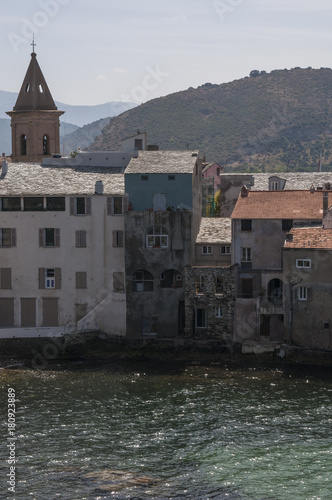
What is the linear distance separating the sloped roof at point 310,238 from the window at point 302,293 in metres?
3.31

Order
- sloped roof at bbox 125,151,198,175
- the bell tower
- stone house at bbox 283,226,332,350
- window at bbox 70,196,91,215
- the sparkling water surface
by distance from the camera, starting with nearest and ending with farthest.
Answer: the sparkling water surface → stone house at bbox 283,226,332,350 → sloped roof at bbox 125,151,198,175 → window at bbox 70,196,91,215 → the bell tower

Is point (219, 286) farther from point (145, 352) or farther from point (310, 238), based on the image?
point (310, 238)

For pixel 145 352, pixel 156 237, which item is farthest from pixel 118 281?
pixel 145 352

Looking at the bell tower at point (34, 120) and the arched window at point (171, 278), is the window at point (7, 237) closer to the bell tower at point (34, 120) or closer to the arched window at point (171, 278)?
the arched window at point (171, 278)

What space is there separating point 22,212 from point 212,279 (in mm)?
17296

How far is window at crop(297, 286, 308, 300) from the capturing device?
2788 inches

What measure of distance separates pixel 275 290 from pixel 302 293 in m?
3.23

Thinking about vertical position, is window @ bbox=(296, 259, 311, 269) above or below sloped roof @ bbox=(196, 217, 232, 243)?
below

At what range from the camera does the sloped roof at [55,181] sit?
77.3 meters

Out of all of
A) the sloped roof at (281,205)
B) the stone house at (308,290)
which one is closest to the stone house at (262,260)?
the sloped roof at (281,205)

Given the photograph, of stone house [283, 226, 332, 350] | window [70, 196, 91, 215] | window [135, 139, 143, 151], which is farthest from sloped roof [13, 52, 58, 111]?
stone house [283, 226, 332, 350]

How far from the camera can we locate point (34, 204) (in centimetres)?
7731

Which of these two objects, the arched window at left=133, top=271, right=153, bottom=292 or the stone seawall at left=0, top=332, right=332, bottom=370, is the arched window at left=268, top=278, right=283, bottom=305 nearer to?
the stone seawall at left=0, top=332, right=332, bottom=370

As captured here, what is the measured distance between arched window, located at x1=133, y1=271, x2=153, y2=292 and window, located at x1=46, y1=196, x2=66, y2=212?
8.52 m
